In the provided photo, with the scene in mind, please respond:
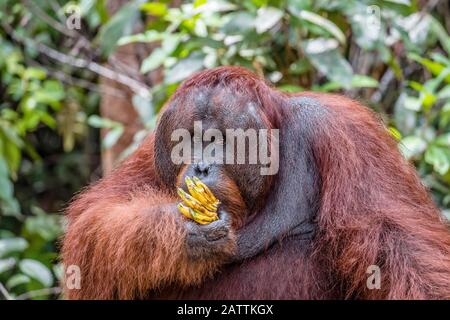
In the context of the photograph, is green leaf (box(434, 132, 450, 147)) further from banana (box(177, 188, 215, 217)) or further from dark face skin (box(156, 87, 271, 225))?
banana (box(177, 188, 215, 217))

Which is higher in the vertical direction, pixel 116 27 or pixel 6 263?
pixel 116 27

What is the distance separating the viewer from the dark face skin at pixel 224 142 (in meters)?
2.71

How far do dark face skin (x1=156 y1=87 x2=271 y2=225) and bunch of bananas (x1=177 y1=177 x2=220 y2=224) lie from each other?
0.03 metres

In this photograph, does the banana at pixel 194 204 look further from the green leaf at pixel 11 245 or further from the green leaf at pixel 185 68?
the green leaf at pixel 11 245

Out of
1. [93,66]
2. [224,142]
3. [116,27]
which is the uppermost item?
[116,27]

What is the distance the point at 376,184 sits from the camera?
9.06 ft

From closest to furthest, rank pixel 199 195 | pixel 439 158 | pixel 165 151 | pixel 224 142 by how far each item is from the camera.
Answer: pixel 199 195 < pixel 224 142 < pixel 165 151 < pixel 439 158

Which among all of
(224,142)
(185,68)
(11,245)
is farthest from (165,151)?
(11,245)

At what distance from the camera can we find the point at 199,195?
263 cm

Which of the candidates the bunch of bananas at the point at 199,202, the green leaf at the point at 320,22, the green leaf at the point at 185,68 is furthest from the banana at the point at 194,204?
the green leaf at the point at 320,22

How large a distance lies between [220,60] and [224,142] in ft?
5.17

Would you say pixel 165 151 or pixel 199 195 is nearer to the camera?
pixel 199 195

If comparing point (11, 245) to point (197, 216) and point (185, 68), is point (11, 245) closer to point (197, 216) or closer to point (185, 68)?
point (185, 68)
